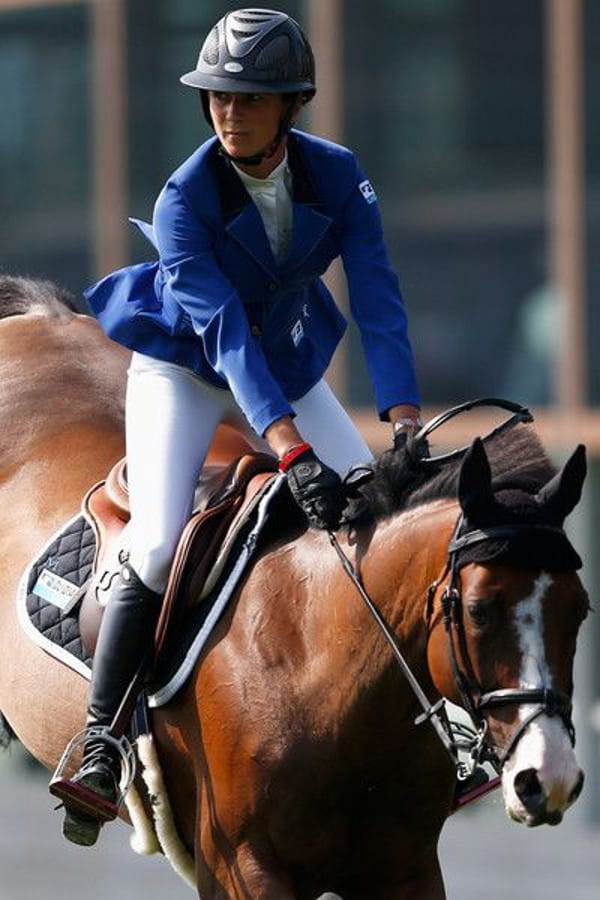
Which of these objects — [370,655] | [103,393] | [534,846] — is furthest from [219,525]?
[534,846]

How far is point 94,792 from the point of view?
6742 mm

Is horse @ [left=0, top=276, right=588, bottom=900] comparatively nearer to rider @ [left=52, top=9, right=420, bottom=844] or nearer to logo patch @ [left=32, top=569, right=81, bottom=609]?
rider @ [left=52, top=9, right=420, bottom=844]

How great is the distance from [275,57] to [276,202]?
0.49 metres

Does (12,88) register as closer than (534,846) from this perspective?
No

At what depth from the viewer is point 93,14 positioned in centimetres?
1961

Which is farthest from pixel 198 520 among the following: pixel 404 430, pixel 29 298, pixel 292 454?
pixel 29 298

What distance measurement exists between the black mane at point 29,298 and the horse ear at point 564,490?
3729 millimetres

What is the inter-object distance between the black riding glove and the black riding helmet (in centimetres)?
102

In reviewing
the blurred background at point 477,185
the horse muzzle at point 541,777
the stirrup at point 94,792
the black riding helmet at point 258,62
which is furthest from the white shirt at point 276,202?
the blurred background at point 477,185

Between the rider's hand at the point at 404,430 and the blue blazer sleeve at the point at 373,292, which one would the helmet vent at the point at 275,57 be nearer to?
the blue blazer sleeve at the point at 373,292

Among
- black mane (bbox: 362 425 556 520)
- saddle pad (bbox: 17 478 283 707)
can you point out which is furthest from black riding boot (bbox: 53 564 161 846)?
black mane (bbox: 362 425 556 520)

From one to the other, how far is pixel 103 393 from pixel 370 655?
2567 millimetres

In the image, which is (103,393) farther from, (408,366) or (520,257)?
(520,257)

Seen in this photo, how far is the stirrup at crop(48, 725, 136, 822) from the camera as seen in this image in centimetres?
673
